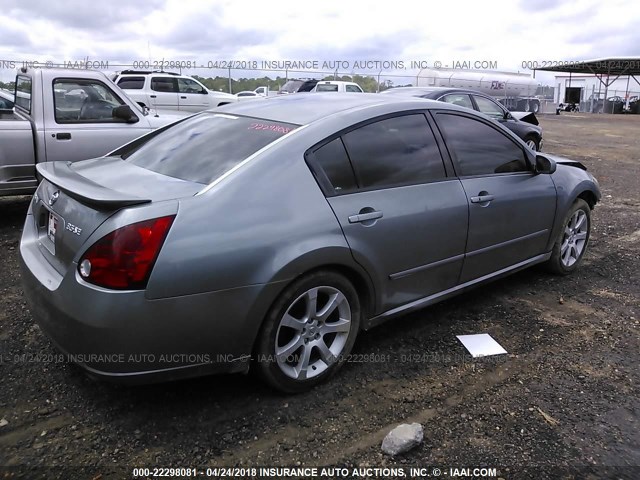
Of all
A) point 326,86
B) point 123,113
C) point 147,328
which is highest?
point 326,86

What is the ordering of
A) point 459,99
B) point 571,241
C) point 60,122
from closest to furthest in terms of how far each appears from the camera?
point 571,241 → point 60,122 → point 459,99

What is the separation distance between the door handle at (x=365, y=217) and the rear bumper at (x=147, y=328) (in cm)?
64

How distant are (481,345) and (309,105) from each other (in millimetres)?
1963

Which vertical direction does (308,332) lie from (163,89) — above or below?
below

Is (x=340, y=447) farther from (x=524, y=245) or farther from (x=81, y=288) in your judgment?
(x=524, y=245)

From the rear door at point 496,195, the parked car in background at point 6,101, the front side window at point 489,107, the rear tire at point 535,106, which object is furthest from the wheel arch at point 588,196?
the rear tire at point 535,106

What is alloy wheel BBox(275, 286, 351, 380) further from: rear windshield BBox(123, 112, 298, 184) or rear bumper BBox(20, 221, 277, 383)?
rear windshield BBox(123, 112, 298, 184)

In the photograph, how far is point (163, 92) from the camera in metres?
17.0

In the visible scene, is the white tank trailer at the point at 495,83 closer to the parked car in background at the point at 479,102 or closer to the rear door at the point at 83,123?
the parked car in background at the point at 479,102

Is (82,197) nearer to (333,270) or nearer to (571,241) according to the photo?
(333,270)

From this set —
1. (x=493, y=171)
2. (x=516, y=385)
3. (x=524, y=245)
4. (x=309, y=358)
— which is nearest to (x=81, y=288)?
(x=309, y=358)

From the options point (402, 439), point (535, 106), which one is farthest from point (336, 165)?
point (535, 106)

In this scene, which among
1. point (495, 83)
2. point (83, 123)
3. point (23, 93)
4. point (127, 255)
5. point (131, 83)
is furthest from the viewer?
point (495, 83)

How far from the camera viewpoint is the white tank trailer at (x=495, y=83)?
115 ft
